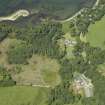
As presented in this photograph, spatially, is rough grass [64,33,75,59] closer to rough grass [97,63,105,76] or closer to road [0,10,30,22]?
rough grass [97,63,105,76]

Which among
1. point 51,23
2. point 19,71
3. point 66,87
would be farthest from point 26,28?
point 66,87

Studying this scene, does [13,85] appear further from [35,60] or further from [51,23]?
[51,23]

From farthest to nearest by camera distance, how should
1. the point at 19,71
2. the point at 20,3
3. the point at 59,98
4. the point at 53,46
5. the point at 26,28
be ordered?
the point at 20,3, the point at 26,28, the point at 53,46, the point at 19,71, the point at 59,98

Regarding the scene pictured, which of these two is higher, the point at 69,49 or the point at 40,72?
the point at 69,49

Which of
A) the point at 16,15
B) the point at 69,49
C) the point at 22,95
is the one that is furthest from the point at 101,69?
the point at 16,15

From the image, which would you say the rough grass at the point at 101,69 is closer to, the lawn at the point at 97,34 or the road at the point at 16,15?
the lawn at the point at 97,34

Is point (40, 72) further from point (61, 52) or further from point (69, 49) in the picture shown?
point (69, 49)

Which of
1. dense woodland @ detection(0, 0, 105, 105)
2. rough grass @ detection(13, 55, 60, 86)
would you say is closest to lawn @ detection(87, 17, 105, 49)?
dense woodland @ detection(0, 0, 105, 105)
